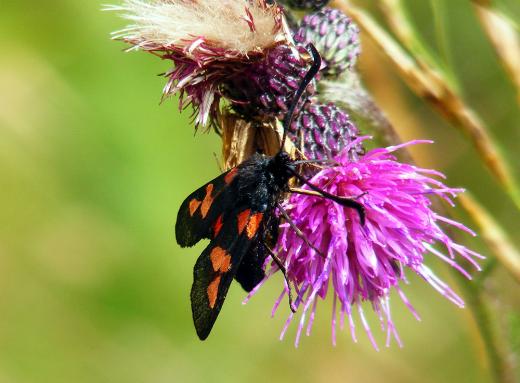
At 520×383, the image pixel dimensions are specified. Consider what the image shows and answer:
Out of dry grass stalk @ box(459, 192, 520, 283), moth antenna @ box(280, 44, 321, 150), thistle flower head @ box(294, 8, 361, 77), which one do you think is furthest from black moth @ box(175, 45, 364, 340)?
dry grass stalk @ box(459, 192, 520, 283)

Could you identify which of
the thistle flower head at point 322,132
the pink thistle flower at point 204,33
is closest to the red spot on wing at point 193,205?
the pink thistle flower at point 204,33

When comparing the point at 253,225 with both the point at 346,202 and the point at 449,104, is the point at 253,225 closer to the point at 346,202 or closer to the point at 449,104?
the point at 346,202

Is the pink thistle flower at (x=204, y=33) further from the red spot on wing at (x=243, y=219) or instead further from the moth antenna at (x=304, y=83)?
the red spot on wing at (x=243, y=219)

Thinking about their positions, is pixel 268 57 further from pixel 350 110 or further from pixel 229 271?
pixel 229 271

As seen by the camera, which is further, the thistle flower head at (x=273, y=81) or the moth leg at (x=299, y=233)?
the thistle flower head at (x=273, y=81)

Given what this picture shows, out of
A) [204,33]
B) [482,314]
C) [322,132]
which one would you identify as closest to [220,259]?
[322,132]

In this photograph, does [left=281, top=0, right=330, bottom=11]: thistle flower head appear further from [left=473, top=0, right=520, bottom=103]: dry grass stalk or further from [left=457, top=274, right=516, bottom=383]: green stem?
[left=457, top=274, right=516, bottom=383]: green stem
